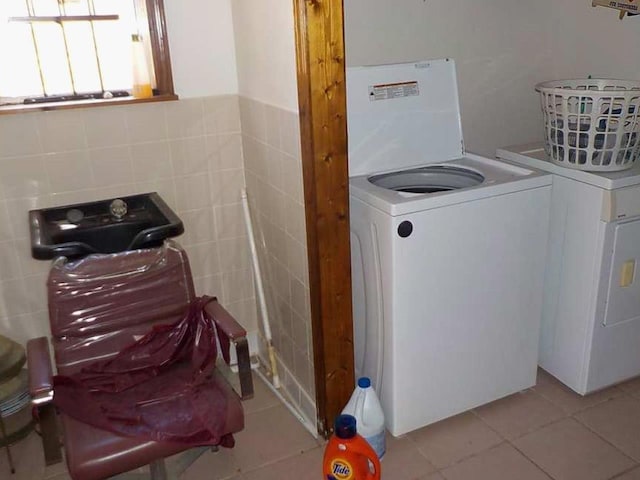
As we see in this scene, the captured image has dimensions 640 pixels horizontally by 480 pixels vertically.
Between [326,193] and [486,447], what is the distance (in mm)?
1094

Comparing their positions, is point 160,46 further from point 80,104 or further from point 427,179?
point 427,179

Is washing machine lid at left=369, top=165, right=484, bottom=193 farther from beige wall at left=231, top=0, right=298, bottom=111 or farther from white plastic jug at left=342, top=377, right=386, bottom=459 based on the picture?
white plastic jug at left=342, top=377, right=386, bottom=459

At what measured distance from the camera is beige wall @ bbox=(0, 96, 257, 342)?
2.22m

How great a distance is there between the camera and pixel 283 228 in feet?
7.41

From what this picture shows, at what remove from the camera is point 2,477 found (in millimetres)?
2131

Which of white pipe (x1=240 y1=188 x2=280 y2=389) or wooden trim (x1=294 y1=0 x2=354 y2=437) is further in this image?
white pipe (x1=240 y1=188 x2=280 y2=389)

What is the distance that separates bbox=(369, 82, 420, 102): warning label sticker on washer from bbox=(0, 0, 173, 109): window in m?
0.79

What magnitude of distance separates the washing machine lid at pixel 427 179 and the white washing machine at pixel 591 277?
257mm

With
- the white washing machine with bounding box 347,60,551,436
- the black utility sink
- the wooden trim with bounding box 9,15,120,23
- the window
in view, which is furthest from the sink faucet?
the white washing machine with bounding box 347,60,551,436

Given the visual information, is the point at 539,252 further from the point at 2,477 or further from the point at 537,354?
the point at 2,477

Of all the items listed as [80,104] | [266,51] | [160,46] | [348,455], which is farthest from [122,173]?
[348,455]

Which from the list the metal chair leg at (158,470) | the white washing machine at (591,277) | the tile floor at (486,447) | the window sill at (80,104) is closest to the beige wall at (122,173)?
the window sill at (80,104)

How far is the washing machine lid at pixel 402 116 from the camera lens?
235 centimetres

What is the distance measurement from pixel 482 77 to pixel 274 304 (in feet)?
4.55
